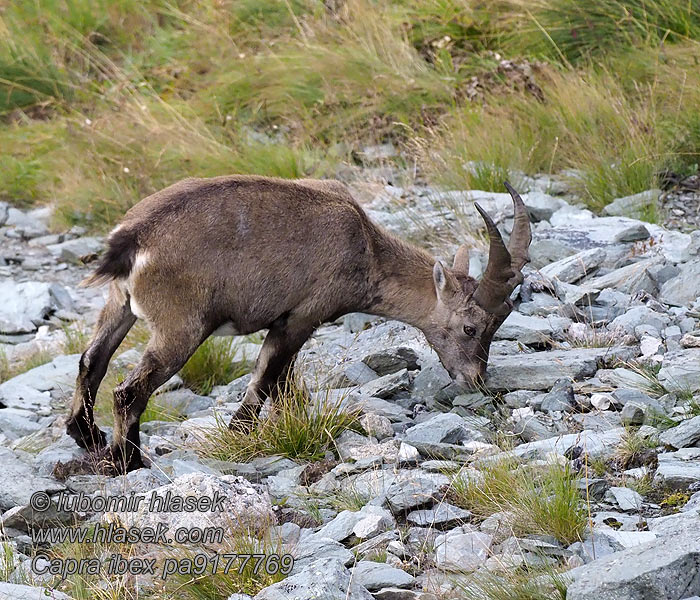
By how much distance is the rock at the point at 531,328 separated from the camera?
8156 millimetres

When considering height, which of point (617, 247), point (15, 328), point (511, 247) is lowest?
point (15, 328)

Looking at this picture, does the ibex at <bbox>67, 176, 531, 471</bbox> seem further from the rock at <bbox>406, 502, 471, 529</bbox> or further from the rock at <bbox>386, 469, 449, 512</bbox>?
the rock at <bbox>406, 502, 471, 529</bbox>

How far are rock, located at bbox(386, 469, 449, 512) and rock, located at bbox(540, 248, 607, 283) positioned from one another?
11.7 ft

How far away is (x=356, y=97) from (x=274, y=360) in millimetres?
6537

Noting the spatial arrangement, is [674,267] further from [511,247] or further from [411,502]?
[411,502]

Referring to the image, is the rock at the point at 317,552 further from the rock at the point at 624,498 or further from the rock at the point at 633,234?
the rock at the point at 633,234

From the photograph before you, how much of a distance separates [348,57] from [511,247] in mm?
6518

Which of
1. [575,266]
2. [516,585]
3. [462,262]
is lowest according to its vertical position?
[575,266]

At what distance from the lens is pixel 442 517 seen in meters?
5.41

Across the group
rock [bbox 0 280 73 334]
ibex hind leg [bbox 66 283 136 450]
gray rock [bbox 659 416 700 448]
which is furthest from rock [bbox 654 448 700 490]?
rock [bbox 0 280 73 334]

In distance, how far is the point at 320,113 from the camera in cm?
1302

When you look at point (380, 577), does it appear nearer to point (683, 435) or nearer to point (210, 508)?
point (210, 508)

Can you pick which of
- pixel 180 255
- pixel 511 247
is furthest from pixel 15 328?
pixel 511 247

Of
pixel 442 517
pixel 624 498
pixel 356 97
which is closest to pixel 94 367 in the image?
pixel 442 517
